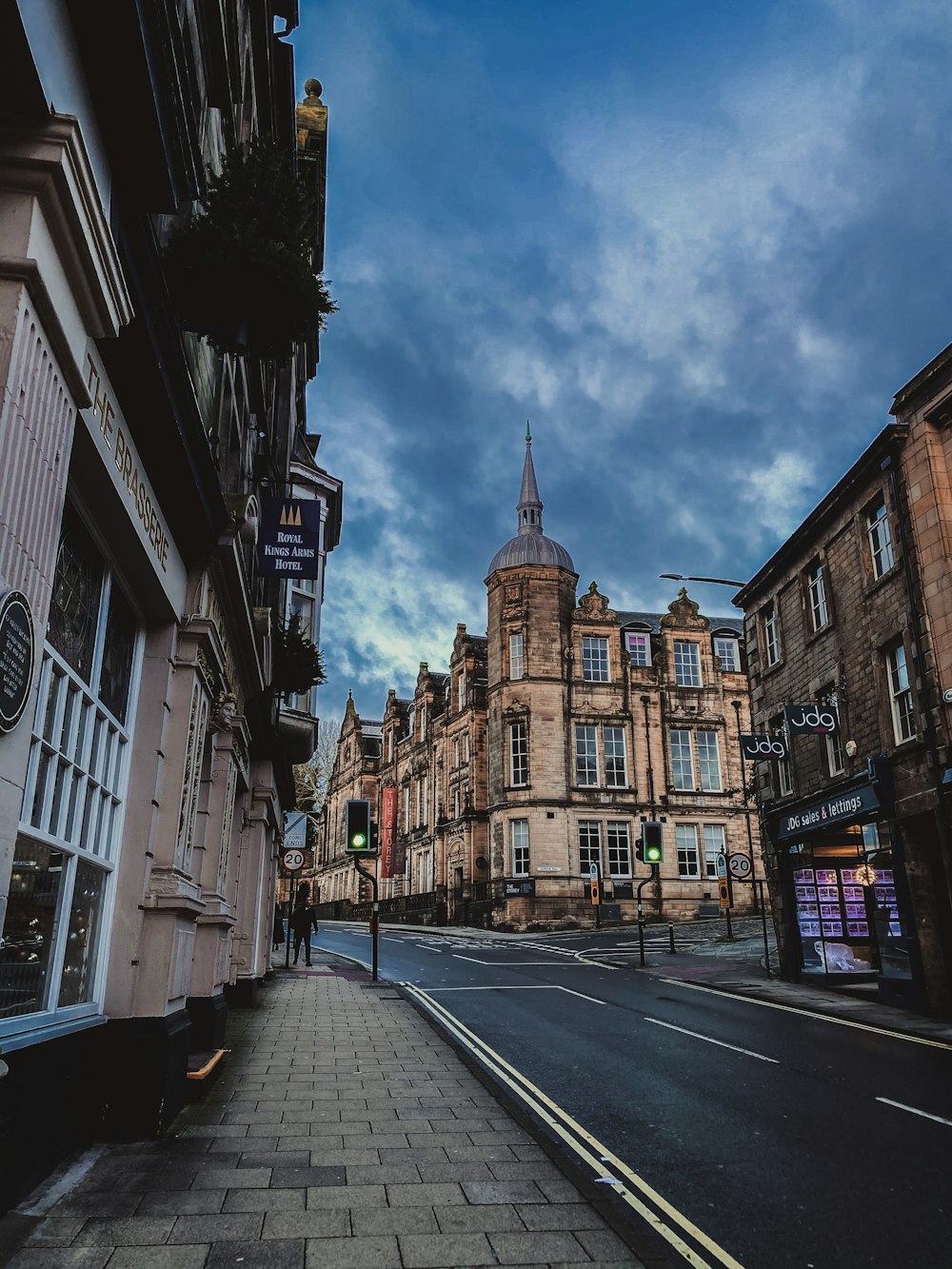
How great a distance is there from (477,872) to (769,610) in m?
30.5

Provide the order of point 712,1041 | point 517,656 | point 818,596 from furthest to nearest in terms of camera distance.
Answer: point 517,656, point 818,596, point 712,1041

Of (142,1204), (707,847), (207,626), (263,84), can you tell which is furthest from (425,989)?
(707,847)

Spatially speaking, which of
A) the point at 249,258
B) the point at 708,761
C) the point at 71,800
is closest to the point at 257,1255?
the point at 71,800

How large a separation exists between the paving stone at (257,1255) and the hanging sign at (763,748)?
17.4 metres

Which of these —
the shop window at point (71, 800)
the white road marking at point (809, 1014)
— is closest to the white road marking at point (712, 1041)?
the white road marking at point (809, 1014)

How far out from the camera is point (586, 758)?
46812mm

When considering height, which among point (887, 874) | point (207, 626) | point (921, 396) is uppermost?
point (921, 396)

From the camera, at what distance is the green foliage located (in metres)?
15.0

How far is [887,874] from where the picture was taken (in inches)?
701

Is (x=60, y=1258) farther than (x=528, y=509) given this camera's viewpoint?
No

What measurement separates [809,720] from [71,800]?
1623 cm

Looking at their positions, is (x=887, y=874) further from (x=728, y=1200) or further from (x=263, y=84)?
(x=263, y=84)

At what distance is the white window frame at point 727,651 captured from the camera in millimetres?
50312

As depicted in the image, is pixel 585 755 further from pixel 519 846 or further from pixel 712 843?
pixel 712 843
